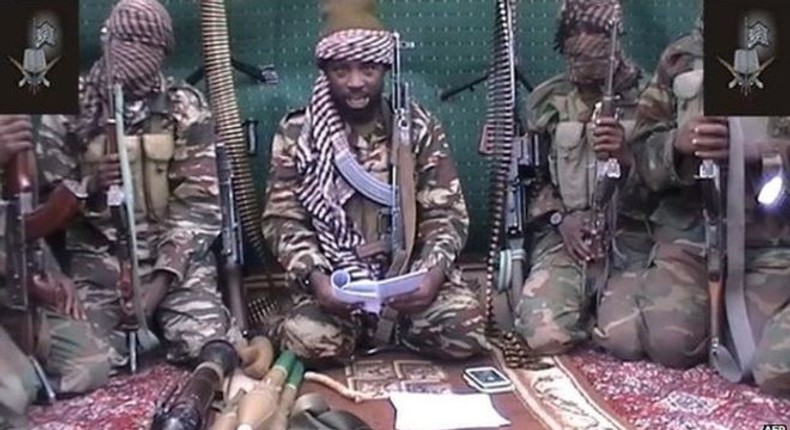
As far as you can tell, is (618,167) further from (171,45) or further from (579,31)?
(171,45)

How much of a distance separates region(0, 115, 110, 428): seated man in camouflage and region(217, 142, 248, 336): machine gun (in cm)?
52

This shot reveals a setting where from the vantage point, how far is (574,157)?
3398mm

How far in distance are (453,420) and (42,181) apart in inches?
41.2

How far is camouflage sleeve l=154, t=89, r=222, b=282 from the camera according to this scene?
320 cm

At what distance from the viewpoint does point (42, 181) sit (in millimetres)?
2639

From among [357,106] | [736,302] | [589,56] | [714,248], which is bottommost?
[736,302]

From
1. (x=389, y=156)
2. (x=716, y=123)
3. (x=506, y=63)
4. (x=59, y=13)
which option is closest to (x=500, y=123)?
(x=506, y=63)

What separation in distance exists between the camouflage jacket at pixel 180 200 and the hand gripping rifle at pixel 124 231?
0.08m

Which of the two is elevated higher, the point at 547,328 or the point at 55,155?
the point at 55,155

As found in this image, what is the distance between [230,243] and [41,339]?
0.78 meters

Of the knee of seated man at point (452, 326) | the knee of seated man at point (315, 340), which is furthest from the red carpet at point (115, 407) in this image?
the knee of seated man at point (452, 326)

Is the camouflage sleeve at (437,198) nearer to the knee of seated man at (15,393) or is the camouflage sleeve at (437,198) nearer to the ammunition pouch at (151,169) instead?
the ammunition pouch at (151,169)

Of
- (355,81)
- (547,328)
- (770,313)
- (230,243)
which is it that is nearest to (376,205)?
(355,81)

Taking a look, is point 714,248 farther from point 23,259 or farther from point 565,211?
point 23,259
